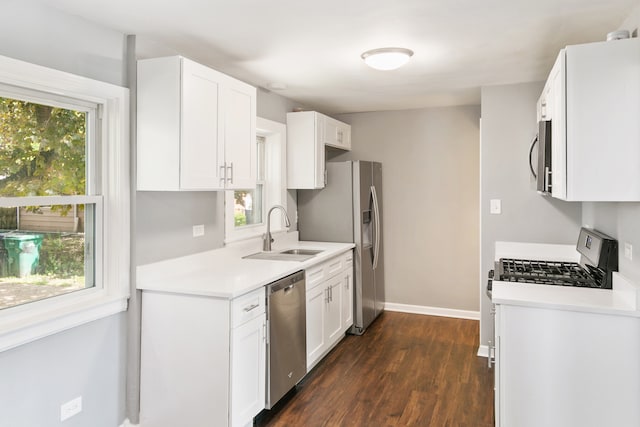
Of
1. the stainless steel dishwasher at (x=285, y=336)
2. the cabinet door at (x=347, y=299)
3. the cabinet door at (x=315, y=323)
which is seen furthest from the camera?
the cabinet door at (x=347, y=299)

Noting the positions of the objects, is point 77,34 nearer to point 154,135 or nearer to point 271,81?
point 154,135

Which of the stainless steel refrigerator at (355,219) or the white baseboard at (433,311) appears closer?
the stainless steel refrigerator at (355,219)

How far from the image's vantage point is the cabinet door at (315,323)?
3.40m

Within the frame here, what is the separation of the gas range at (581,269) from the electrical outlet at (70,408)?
2499 millimetres

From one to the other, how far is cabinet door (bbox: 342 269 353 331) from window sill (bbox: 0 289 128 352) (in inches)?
83.3

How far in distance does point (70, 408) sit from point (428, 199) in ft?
13.0

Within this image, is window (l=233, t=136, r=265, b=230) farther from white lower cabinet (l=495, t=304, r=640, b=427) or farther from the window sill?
white lower cabinet (l=495, t=304, r=640, b=427)

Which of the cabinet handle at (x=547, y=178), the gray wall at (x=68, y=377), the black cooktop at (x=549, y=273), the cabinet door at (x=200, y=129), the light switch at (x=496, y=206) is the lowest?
the gray wall at (x=68, y=377)

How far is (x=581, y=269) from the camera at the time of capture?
3.05 meters

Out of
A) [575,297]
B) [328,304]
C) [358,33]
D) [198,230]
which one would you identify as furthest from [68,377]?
[575,297]

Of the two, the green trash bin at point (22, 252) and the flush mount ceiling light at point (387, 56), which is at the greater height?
the flush mount ceiling light at point (387, 56)

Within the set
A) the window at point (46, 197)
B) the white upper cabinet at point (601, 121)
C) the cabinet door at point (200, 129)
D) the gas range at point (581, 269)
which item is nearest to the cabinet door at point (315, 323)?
the cabinet door at point (200, 129)

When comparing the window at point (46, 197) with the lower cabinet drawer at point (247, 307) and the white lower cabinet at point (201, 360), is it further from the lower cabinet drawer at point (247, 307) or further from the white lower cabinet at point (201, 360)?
the lower cabinet drawer at point (247, 307)

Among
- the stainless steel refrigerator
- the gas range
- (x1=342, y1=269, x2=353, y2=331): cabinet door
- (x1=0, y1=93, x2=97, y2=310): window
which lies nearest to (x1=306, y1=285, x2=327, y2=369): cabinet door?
(x1=342, y1=269, x2=353, y2=331): cabinet door
